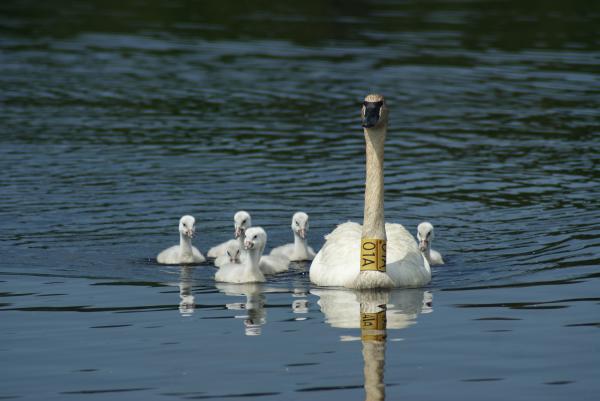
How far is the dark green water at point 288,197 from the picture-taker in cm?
1312

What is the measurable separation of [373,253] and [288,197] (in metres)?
6.53

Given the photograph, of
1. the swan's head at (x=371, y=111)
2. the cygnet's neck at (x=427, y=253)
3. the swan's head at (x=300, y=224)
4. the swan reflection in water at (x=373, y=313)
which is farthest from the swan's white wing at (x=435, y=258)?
the swan's head at (x=371, y=111)

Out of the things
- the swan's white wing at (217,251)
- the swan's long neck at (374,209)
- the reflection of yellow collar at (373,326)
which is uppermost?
the swan's long neck at (374,209)

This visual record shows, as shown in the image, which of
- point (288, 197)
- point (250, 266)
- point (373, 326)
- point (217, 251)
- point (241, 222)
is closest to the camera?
point (373, 326)

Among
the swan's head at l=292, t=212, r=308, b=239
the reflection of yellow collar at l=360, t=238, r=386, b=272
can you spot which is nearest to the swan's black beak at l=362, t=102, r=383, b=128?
the reflection of yellow collar at l=360, t=238, r=386, b=272

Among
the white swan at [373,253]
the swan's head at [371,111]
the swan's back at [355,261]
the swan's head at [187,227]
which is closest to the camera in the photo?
the swan's head at [371,111]

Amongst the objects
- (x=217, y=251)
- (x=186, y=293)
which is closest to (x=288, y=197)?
(x=217, y=251)

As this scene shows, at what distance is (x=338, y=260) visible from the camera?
1761cm

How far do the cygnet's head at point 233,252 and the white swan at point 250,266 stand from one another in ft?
2.83

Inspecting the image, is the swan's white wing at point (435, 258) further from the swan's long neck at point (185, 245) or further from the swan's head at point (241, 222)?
the swan's long neck at point (185, 245)

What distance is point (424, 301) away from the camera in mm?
16328

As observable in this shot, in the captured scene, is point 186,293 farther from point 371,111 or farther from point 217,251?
point 371,111

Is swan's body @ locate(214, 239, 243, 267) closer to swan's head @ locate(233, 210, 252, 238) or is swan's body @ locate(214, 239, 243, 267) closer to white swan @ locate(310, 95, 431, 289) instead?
swan's head @ locate(233, 210, 252, 238)

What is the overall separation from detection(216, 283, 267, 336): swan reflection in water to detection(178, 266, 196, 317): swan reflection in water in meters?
0.42
